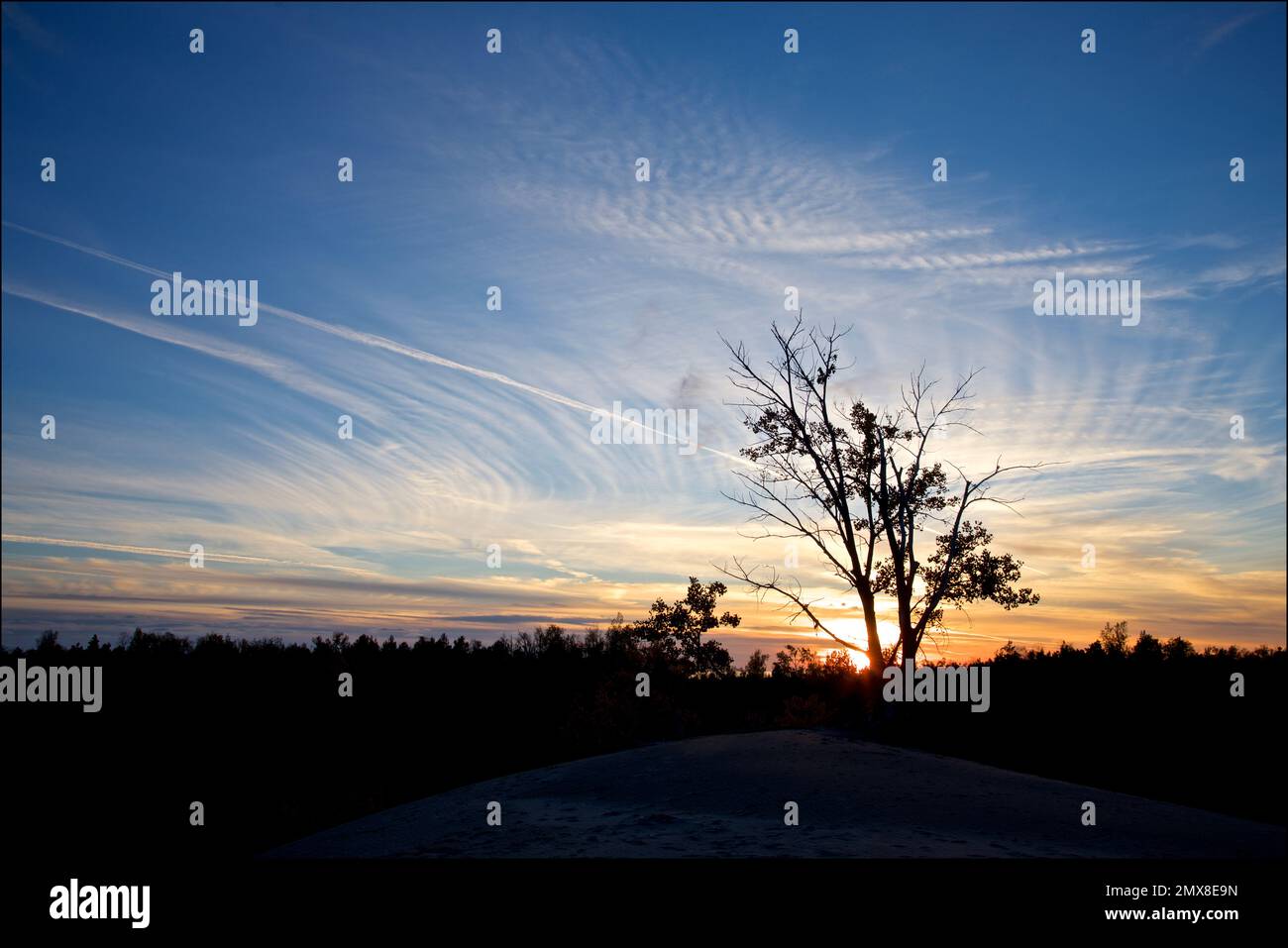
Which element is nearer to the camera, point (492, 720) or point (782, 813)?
point (782, 813)

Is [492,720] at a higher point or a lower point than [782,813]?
lower

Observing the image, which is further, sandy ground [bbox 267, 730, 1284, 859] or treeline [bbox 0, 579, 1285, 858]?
treeline [bbox 0, 579, 1285, 858]

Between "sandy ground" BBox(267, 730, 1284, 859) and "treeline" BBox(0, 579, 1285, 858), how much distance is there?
17.3 feet

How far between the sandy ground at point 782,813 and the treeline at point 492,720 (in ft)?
17.3

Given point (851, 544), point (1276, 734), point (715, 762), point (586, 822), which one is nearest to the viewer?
point (586, 822)

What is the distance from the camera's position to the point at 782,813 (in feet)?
31.9

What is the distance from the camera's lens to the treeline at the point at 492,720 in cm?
1717

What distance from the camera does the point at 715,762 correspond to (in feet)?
40.0

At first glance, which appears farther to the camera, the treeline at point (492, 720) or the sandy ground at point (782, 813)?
the treeline at point (492, 720)

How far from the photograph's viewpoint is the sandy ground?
8.33 m

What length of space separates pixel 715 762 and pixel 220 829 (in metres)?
12.5

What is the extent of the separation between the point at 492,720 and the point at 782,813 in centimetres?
1814
